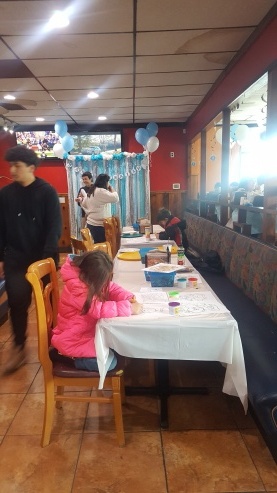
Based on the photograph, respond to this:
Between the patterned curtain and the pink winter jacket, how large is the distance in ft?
17.3

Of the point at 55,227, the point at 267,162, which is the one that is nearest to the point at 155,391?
the point at 55,227

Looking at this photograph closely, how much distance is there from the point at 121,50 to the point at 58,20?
80 centimetres

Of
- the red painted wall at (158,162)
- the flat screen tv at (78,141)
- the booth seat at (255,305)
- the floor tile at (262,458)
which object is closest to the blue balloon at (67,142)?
the flat screen tv at (78,141)

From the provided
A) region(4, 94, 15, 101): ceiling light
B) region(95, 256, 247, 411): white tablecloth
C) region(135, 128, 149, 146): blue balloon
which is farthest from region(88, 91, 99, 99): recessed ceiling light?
region(95, 256, 247, 411): white tablecloth

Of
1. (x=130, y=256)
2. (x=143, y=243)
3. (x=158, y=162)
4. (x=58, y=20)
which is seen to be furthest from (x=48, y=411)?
(x=158, y=162)

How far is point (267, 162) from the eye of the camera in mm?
2902

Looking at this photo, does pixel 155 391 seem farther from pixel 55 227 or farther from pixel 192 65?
pixel 192 65

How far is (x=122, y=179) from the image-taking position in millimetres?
6840

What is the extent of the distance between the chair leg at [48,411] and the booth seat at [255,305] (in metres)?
0.99

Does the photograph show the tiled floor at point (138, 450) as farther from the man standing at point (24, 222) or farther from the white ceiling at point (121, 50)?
the white ceiling at point (121, 50)

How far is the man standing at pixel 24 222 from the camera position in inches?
93.1

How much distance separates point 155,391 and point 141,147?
583cm

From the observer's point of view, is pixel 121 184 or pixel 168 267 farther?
pixel 121 184

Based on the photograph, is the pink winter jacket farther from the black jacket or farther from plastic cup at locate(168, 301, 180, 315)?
the black jacket
